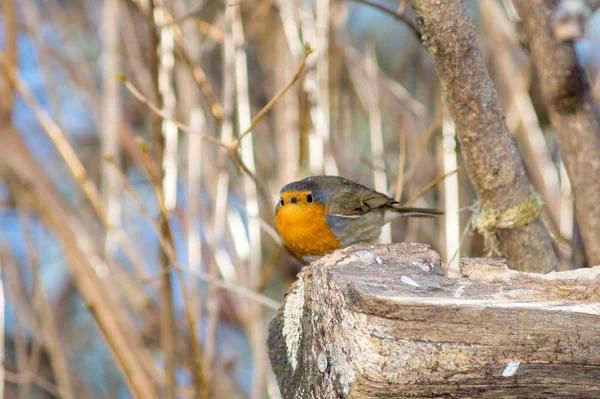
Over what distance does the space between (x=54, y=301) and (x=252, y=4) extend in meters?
2.45

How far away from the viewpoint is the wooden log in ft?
4.05

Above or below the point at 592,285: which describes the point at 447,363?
below

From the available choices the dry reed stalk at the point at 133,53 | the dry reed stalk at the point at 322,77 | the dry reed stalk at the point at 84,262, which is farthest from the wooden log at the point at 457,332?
the dry reed stalk at the point at 133,53

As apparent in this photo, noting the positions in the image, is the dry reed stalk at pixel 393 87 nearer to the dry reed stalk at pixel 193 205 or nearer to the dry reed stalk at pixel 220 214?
the dry reed stalk at pixel 220 214

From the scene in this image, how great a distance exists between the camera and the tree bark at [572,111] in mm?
2176

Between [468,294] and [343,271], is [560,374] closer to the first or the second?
[468,294]

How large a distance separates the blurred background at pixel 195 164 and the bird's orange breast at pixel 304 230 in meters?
0.14

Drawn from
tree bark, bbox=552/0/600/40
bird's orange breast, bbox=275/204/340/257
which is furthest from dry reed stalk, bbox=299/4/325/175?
tree bark, bbox=552/0/600/40

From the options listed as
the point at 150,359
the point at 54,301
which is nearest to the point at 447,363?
the point at 150,359

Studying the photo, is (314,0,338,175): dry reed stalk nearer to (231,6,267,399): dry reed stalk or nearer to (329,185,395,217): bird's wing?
(329,185,395,217): bird's wing

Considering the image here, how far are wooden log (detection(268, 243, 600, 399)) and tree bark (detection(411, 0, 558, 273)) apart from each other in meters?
0.60

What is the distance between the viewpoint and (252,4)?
14.2 feet

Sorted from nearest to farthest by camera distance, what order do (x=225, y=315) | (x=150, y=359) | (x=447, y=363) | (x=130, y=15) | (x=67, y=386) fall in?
(x=447, y=363), (x=150, y=359), (x=67, y=386), (x=130, y=15), (x=225, y=315)

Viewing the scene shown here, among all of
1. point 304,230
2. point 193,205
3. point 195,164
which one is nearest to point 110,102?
point 195,164
